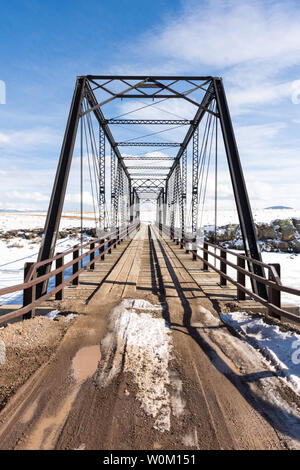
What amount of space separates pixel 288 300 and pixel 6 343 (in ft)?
37.6

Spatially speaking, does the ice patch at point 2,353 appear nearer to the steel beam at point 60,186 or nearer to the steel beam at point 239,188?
the steel beam at point 60,186

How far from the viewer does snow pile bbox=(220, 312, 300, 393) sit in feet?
10.2

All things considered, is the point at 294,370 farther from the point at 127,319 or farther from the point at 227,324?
the point at 127,319

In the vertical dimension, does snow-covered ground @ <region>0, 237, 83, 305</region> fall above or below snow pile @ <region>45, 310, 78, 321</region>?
below

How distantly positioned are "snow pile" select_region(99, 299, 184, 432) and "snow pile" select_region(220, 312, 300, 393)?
136 centimetres

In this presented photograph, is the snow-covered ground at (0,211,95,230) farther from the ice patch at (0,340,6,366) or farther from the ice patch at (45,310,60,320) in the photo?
Answer: the ice patch at (0,340,6,366)

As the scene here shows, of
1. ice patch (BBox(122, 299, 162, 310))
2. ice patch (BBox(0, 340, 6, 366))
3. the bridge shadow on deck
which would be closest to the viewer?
the bridge shadow on deck

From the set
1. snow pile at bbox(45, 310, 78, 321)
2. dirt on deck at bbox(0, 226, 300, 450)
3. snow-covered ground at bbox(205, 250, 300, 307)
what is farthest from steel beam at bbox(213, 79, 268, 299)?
snow-covered ground at bbox(205, 250, 300, 307)

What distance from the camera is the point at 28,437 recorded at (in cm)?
209

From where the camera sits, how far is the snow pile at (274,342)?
10.2ft

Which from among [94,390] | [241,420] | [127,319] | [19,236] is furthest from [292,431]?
[19,236]

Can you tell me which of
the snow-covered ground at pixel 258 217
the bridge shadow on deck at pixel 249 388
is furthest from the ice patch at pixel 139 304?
the snow-covered ground at pixel 258 217

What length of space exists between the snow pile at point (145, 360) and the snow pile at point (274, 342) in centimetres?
136

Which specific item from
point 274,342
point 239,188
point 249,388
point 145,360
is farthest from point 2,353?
point 239,188
